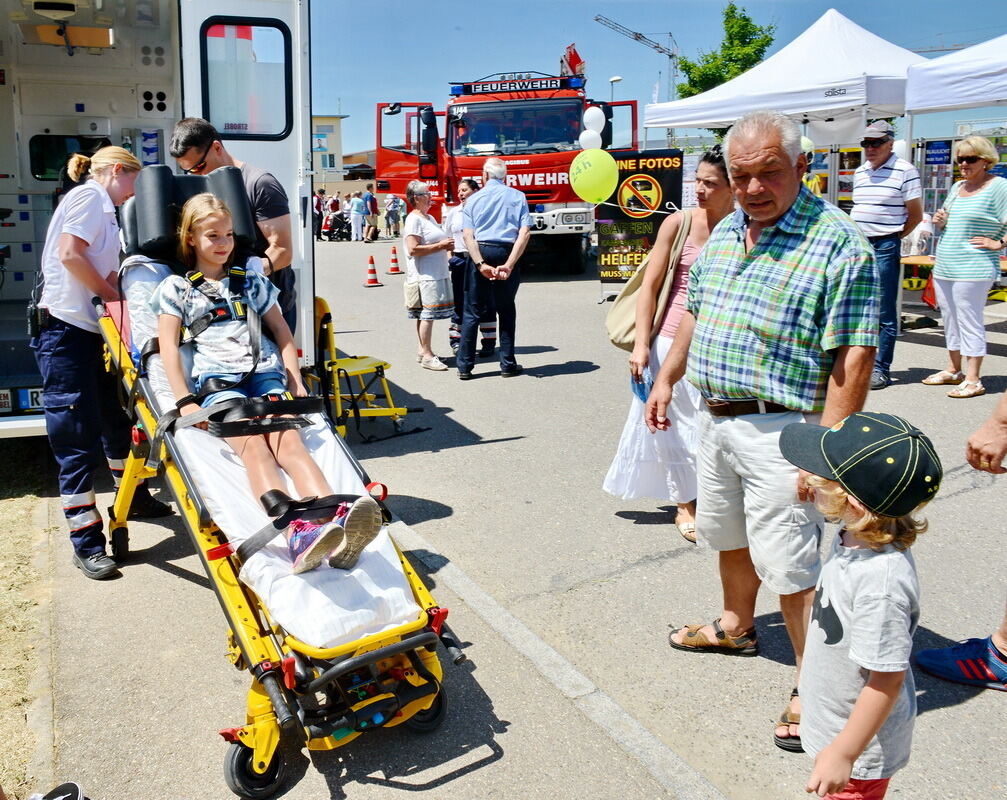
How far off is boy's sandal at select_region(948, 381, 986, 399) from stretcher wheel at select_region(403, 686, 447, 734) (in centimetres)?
623

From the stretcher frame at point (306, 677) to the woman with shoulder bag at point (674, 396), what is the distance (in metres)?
1.99

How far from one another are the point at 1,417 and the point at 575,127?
1254 cm

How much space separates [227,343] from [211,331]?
0.09 meters


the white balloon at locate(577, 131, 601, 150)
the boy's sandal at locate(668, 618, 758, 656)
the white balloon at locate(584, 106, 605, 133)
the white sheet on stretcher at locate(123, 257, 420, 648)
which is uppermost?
the white balloon at locate(584, 106, 605, 133)

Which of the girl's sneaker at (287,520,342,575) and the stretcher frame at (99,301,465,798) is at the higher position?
the girl's sneaker at (287,520,342,575)

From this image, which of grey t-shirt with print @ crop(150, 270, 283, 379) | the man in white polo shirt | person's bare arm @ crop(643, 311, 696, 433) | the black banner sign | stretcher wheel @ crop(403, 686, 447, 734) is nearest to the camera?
stretcher wheel @ crop(403, 686, 447, 734)

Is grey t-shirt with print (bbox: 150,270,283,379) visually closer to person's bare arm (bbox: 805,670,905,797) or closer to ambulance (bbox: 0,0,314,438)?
ambulance (bbox: 0,0,314,438)

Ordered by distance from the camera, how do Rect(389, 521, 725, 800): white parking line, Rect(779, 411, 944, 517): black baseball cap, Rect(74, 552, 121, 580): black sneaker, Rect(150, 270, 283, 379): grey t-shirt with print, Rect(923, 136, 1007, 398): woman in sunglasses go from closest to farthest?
1. Rect(779, 411, 944, 517): black baseball cap
2. Rect(389, 521, 725, 800): white parking line
3. Rect(150, 270, 283, 379): grey t-shirt with print
4. Rect(74, 552, 121, 580): black sneaker
5. Rect(923, 136, 1007, 398): woman in sunglasses

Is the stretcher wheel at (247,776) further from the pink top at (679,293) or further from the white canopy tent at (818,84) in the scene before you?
the white canopy tent at (818,84)

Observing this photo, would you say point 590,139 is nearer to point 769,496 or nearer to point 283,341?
point 283,341

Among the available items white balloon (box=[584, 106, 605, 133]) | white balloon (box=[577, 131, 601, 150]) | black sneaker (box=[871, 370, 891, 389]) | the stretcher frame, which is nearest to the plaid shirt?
the stretcher frame

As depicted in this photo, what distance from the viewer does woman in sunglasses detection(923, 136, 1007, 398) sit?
7.81m

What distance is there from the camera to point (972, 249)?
7.87 metres

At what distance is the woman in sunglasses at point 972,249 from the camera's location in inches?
308
